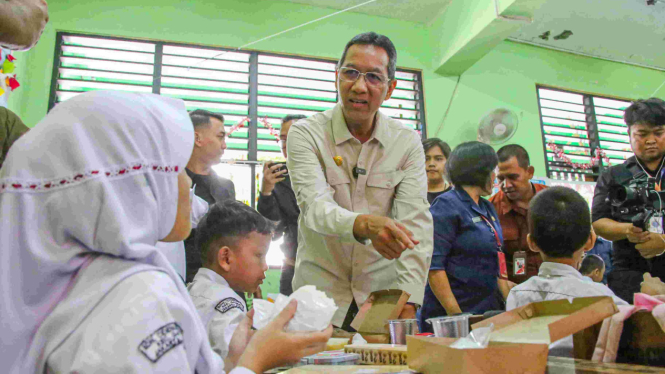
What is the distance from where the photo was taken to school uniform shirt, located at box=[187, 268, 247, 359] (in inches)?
53.4

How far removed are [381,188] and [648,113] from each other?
4.85 ft

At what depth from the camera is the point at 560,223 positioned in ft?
5.09

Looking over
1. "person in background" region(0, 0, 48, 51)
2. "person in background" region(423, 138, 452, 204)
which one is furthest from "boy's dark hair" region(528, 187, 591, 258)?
"person in background" region(0, 0, 48, 51)

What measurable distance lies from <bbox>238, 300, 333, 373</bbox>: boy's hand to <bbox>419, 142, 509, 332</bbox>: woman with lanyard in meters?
1.17

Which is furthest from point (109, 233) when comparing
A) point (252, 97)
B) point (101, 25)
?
point (101, 25)

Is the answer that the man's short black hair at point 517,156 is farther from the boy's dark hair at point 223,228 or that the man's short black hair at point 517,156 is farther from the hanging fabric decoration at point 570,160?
the hanging fabric decoration at point 570,160

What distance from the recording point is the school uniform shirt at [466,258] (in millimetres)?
2055

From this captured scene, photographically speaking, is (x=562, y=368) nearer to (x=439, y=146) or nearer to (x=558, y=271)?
(x=558, y=271)

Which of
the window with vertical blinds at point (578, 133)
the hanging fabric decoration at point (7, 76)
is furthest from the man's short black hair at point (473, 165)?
the window with vertical blinds at point (578, 133)

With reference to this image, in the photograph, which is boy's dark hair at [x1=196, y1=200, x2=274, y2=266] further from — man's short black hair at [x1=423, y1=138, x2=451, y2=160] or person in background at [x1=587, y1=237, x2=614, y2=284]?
person in background at [x1=587, y1=237, x2=614, y2=284]

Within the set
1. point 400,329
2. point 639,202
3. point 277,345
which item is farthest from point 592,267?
point 277,345

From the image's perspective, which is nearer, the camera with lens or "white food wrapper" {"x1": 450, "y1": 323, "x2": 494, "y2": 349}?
"white food wrapper" {"x1": 450, "y1": 323, "x2": 494, "y2": 349}

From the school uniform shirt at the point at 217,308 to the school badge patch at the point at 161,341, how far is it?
2.15 feet

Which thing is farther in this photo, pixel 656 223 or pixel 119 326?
pixel 656 223
